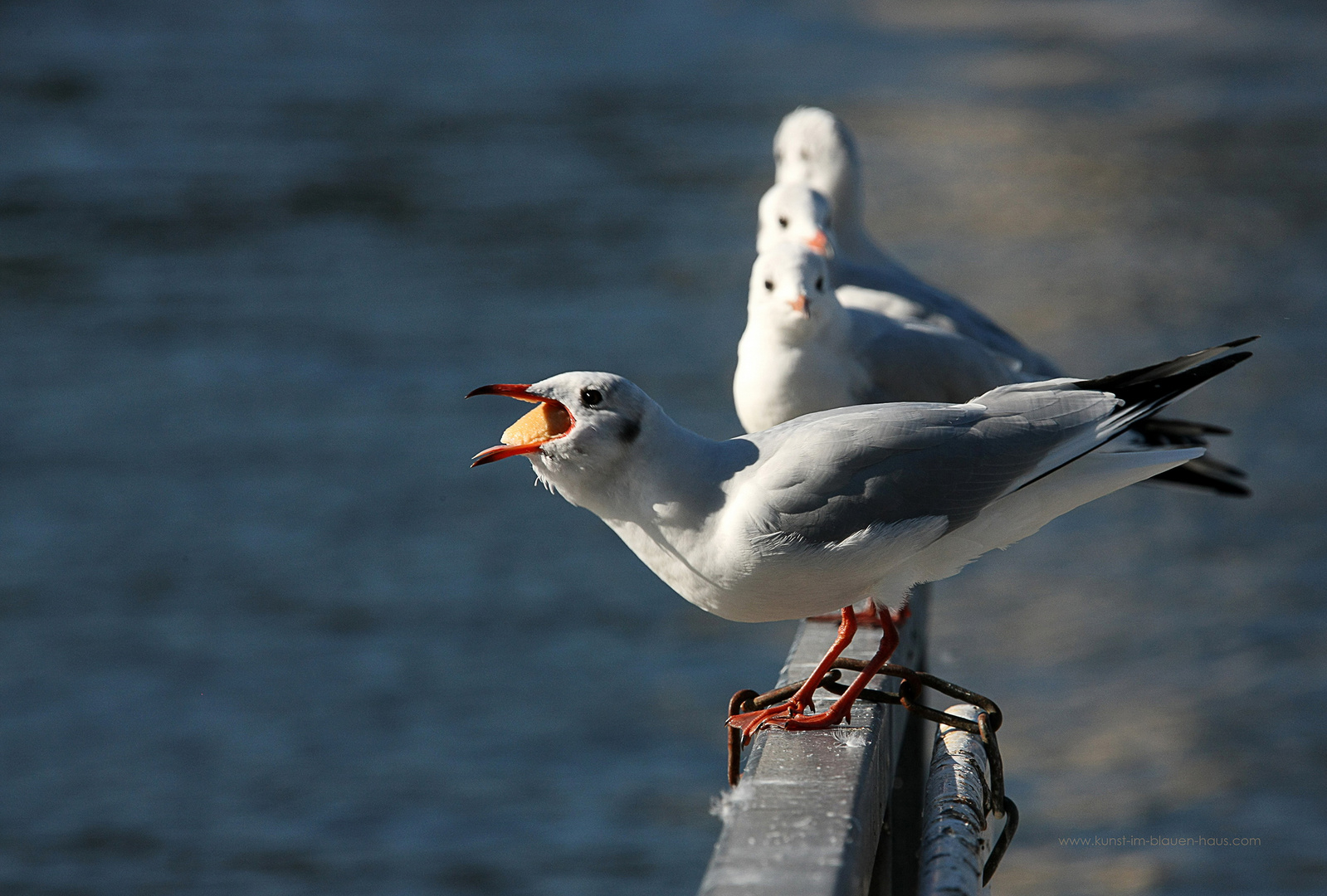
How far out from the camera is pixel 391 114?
20547 mm

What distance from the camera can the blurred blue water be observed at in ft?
23.2

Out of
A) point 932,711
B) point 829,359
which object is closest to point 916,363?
point 829,359

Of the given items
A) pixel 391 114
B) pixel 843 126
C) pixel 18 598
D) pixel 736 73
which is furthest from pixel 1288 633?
pixel 736 73

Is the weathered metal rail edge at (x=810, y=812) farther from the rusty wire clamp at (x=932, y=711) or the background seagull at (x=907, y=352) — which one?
the background seagull at (x=907, y=352)

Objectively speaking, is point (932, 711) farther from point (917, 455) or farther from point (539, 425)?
point (539, 425)

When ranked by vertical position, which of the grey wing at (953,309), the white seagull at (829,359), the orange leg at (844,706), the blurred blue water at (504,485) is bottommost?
the orange leg at (844,706)

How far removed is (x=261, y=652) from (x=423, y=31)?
65.0 feet

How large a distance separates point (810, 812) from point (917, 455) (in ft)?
2.42

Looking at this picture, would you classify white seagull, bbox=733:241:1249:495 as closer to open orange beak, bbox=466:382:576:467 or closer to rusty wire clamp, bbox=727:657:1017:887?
rusty wire clamp, bbox=727:657:1017:887

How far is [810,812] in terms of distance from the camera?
2.19m

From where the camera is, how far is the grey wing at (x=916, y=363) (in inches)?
148

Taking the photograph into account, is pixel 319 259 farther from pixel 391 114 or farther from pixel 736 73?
pixel 736 73

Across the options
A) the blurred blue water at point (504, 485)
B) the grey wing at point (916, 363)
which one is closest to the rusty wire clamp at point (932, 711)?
the grey wing at point (916, 363)

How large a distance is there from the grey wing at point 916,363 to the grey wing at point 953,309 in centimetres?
24
